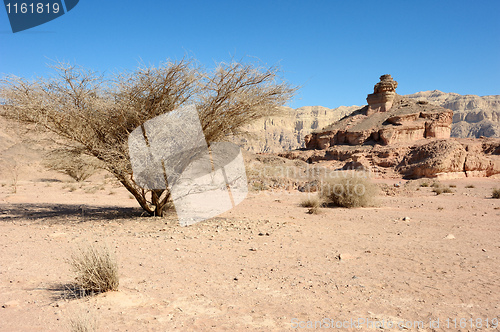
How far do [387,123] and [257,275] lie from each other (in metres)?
44.3

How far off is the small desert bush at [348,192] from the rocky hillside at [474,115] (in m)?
106

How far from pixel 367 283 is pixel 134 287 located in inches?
126

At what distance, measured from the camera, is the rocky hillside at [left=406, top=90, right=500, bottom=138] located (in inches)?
3994

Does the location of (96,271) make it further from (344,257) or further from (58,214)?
(58,214)

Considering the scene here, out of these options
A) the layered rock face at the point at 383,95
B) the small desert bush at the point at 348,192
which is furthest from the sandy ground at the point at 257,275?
the layered rock face at the point at 383,95

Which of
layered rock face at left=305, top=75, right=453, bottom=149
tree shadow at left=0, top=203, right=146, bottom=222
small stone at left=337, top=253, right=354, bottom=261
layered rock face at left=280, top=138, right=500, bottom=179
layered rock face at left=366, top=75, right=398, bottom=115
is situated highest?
layered rock face at left=366, top=75, right=398, bottom=115

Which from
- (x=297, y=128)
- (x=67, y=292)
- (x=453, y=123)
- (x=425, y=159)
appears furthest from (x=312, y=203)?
(x=297, y=128)

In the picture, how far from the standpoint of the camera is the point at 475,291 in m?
4.11

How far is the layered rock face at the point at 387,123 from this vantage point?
4091 cm

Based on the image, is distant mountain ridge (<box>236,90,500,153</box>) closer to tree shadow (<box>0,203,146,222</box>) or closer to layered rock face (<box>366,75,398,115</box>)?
layered rock face (<box>366,75,398,115</box>)

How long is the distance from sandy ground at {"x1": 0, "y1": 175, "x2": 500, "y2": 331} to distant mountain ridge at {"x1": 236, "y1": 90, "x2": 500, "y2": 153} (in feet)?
181

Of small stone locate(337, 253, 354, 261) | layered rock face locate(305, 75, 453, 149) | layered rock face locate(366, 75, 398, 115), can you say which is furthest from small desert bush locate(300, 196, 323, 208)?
layered rock face locate(366, 75, 398, 115)

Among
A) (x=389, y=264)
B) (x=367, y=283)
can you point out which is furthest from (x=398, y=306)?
(x=389, y=264)

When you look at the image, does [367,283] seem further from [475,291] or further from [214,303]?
[214,303]
